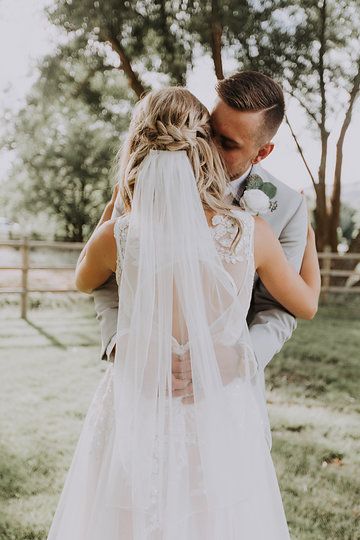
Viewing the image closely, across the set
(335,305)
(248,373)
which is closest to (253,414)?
(248,373)

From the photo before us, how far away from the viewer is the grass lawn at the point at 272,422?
353 centimetres

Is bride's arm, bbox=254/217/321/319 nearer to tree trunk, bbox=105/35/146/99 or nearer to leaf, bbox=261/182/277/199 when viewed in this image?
leaf, bbox=261/182/277/199

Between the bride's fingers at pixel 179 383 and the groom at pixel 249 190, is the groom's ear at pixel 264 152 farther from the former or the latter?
the bride's fingers at pixel 179 383

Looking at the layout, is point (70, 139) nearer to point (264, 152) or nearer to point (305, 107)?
point (305, 107)

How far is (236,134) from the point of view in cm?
207

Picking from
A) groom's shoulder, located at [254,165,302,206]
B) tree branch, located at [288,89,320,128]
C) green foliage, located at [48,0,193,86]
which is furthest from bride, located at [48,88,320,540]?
tree branch, located at [288,89,320,128]

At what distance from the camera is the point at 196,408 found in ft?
6.15

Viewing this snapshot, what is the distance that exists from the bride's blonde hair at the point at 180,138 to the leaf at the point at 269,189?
1.15 feet

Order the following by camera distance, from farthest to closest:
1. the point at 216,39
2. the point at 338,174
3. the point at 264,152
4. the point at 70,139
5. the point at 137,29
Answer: the point at 70,139 → the point at 338,174 → the point at 137,29 → the point at 216,39 → the point at 264,152

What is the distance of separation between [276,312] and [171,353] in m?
0.59

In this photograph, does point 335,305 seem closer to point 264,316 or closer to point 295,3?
point 295,3

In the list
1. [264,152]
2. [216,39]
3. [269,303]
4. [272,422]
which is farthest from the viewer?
[216,39]

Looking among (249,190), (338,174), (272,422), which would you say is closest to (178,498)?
(249,190)

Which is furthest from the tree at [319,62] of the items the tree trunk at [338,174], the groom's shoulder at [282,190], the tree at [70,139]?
the groom's shoulder at [282,190]
